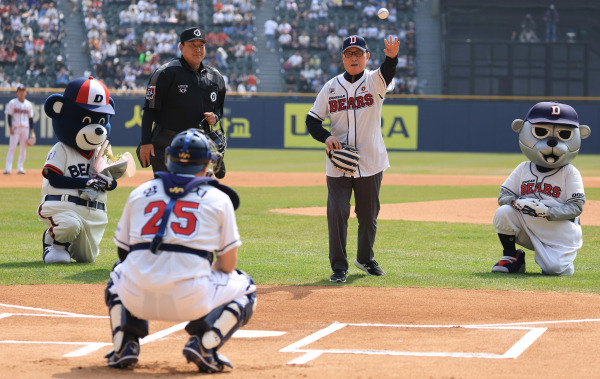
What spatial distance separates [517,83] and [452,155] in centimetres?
335

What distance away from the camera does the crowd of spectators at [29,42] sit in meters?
34.0

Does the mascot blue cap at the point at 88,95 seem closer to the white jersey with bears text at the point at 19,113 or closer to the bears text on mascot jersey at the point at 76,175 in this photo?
the bears text on mascot jersey at the point at 76,175

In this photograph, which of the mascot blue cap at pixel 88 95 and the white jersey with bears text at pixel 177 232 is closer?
the white jersey with bears text at pixel 177 232

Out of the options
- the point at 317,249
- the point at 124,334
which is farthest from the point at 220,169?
the point at 124,334

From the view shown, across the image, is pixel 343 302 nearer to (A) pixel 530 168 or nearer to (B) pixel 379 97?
(B) pixel 379 97

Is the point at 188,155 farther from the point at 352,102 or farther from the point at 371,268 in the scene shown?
the point at 371,268

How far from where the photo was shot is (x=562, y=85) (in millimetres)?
30484

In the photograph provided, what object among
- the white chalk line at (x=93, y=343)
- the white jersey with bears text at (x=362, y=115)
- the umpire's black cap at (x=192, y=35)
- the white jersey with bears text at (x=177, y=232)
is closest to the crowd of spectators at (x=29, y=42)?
the umpire's black cap at (x=192, y=35)

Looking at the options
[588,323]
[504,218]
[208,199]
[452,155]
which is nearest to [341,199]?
[504,218]

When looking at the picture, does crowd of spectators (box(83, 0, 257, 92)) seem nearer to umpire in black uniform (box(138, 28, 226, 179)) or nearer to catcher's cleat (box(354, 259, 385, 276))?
umpire in black uniform (box(138, 28, 226, 179))

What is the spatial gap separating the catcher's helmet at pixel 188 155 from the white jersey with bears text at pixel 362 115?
3.37 m

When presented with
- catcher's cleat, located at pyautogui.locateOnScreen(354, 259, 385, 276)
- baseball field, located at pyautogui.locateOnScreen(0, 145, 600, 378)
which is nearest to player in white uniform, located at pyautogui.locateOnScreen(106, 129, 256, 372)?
A: baseball field, located at pyautogui.locateOnScreen(0, 145, 600, 378)

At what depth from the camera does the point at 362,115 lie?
7.90m

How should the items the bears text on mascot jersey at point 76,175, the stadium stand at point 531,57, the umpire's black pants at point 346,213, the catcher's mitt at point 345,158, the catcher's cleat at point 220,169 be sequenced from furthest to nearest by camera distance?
the stadium stand at point 531,57
the bears text on mascot jersey at point 76,175
the umpire's black pants at point 346,213
the catcher's mitt at point 345,158
the catcher's cleat at point 220,169
